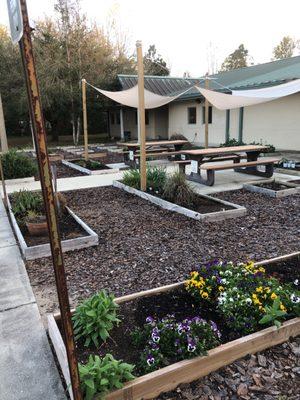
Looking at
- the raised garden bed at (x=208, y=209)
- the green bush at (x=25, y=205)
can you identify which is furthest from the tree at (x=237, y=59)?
the green bush at (x=25, y=205)

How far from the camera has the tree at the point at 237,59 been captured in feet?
181

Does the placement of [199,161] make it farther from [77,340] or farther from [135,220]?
[77,340]

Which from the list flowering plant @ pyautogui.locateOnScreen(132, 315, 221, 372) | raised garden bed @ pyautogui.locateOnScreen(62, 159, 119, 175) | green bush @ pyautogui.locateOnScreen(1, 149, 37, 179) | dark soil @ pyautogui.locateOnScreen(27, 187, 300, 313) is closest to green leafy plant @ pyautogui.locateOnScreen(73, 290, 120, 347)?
flowering plant @ pyautogui.locateOnScreen(132, 315, 221, 372)

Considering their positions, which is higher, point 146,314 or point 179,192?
point 179,192

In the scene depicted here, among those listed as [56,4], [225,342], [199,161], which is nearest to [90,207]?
[199,161]

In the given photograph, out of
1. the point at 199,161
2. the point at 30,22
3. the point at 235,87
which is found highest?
the point at 235,87

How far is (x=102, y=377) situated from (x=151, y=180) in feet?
18.0

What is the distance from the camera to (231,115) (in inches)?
647

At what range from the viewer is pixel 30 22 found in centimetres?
110

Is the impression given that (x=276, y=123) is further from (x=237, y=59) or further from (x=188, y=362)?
(x=237, y=59)

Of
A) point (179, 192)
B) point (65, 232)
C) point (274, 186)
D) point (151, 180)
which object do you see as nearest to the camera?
point (65, 232)

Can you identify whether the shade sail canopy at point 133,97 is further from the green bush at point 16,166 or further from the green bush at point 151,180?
the green bush at point 151,180

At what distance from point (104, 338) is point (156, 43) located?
44.2 m

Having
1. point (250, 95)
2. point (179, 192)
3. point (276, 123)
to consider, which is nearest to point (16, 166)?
point (179, 192)
